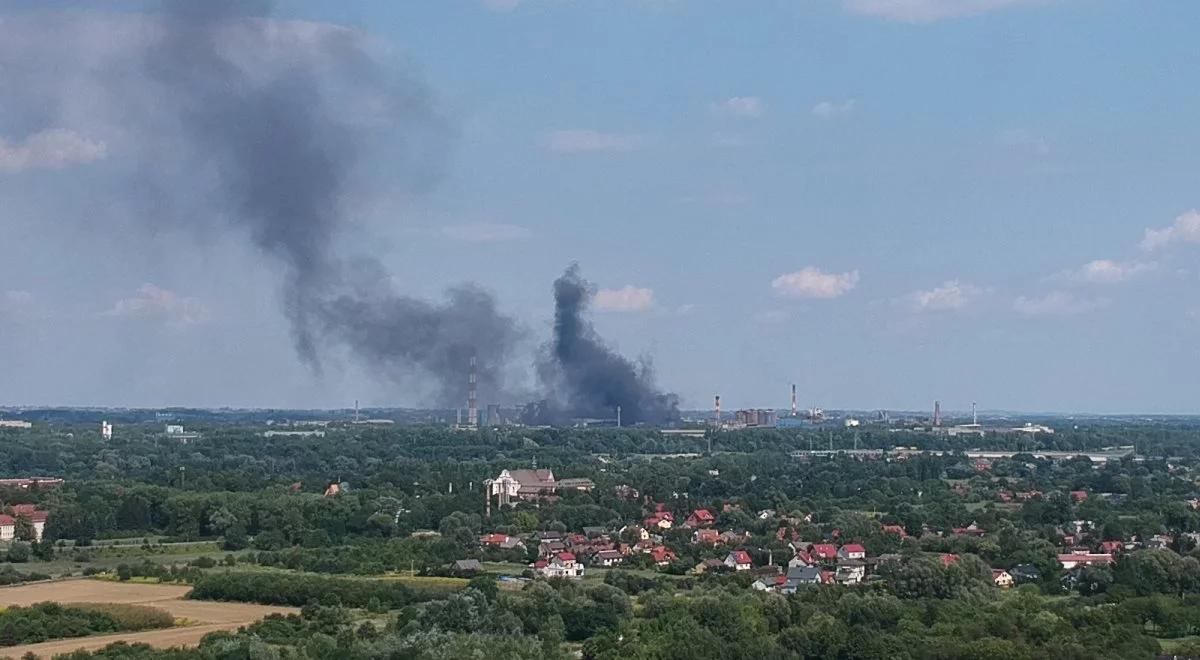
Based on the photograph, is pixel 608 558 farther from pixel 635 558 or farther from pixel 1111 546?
pixel 1111 546

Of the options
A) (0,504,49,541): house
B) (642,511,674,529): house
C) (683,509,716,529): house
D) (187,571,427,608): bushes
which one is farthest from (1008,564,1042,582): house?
(0,504,49,541): house

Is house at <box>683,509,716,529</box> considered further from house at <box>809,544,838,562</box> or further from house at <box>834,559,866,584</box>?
house at <box>834,559,866,584</box>

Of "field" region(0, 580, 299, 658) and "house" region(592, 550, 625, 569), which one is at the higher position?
"house" region(592, 550, 625, 569)

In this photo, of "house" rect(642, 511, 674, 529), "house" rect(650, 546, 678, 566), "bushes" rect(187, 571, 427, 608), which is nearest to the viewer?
"bushes" rect(187, 571, 427, 608)

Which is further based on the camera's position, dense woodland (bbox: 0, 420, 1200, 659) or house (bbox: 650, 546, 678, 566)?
house (bbox: 650, 546, 678, 566)

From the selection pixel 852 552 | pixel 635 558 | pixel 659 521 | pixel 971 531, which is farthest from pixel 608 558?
pixel 971 531

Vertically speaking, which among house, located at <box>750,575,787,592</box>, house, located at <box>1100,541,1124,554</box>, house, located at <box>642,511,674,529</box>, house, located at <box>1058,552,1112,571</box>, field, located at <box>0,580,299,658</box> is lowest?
field, located at <box>0,580,299,658</box>

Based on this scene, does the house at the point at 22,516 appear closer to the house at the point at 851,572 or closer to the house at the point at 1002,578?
the house at the point at 851,572
